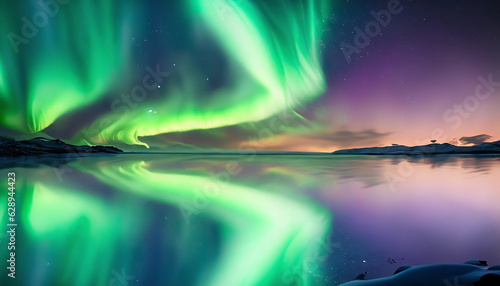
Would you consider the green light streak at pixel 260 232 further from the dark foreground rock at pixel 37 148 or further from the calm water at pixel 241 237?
the dark foreground rock at pixel 37 148

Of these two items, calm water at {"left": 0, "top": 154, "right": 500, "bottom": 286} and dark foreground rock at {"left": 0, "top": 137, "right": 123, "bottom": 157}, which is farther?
dark foreground rock at {"left": 0, "top": 137, "right": 123, "bottom": 157}

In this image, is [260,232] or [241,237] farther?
[260,232]

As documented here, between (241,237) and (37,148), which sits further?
(37,148)

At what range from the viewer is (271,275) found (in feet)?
11.2

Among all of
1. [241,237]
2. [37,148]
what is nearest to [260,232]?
[241,237]

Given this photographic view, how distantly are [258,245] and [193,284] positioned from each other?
5.14 feet

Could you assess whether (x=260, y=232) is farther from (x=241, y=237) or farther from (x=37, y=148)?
(x=37, y=148)

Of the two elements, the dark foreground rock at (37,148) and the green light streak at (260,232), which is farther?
the dark foreground rock at (37,148)

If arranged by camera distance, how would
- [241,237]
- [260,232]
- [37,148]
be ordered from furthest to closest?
[37,148] < [260,232] < [241,237]

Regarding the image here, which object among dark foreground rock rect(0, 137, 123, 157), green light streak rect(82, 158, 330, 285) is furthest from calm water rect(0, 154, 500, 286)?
dark foreground rock rect(0, 137, 123, 157)

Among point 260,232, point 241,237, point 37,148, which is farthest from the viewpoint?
point 37,148

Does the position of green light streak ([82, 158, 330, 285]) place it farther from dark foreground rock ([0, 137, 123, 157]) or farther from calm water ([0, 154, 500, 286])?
dark foreground rock ([0, 137, 123, 157])

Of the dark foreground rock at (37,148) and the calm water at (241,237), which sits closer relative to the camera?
the calm water at (241,237)

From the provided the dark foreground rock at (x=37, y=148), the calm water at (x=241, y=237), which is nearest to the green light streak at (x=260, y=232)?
the calm water at (x=241, y=237)
